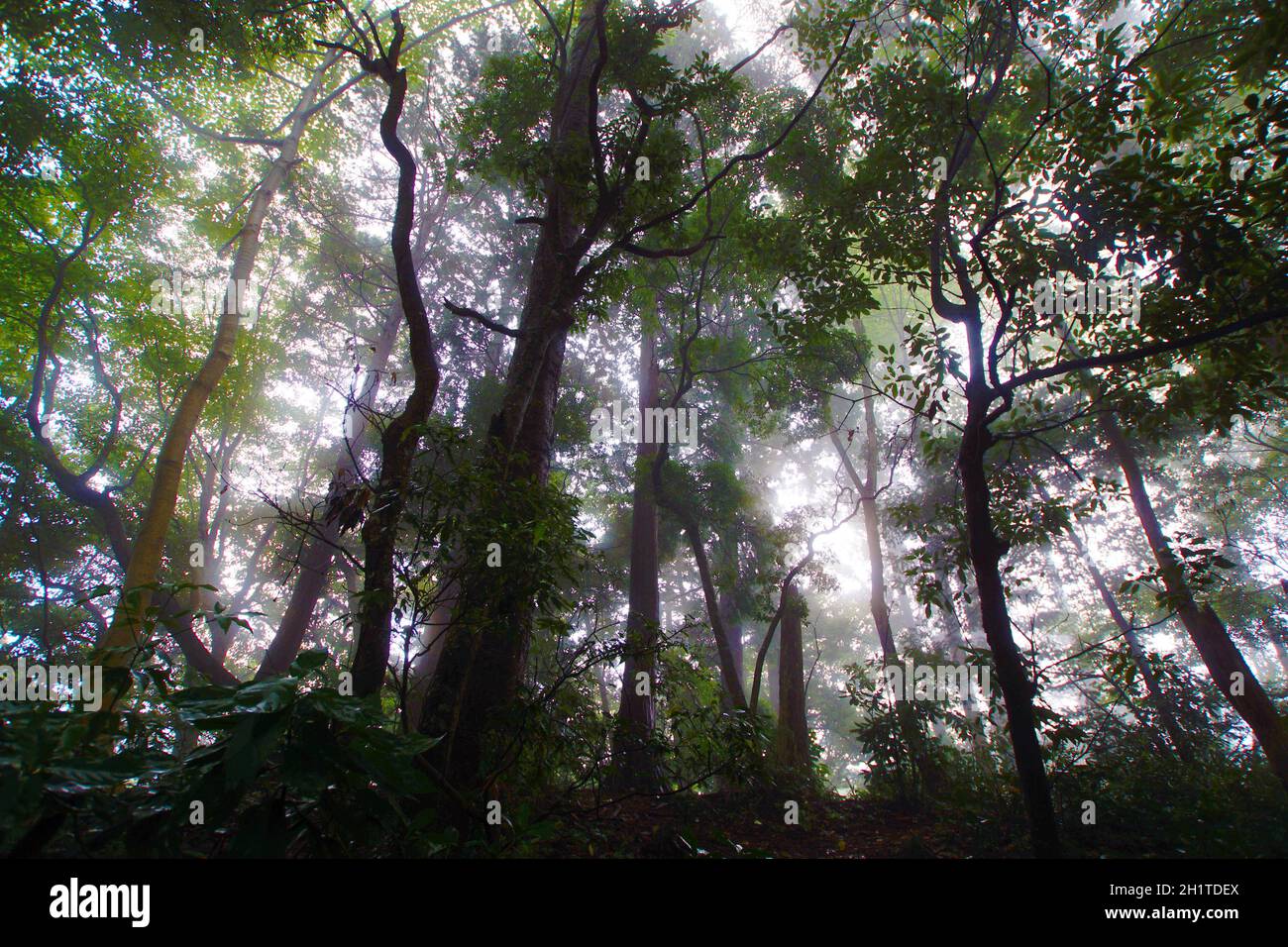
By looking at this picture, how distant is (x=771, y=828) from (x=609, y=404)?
40.4ft

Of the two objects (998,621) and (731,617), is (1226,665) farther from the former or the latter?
(998,621)

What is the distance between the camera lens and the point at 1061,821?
15.7 feet

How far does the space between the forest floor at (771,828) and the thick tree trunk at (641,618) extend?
0.40m

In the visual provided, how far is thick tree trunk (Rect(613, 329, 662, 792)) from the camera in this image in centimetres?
444

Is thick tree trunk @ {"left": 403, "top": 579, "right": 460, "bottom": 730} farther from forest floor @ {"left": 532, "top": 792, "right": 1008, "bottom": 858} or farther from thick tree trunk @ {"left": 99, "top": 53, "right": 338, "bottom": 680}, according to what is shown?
thick tree trunk @ {"left": 99, "top": 53, "right": 338, "bottom": 680}

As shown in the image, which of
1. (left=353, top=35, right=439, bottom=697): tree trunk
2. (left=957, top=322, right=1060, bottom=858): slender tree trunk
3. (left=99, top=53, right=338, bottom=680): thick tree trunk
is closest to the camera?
(left=353, top=35, right=439, bottom=697): tree trunk

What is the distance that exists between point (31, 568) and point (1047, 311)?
16.8 m

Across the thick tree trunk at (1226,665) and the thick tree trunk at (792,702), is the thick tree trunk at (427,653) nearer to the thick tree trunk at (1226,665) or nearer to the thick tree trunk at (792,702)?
the thick tree trunk at (792,702)

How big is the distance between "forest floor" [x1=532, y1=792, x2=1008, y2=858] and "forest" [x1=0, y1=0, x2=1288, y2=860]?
3.0 inches

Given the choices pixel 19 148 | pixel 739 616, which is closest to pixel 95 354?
pixel 19 148
